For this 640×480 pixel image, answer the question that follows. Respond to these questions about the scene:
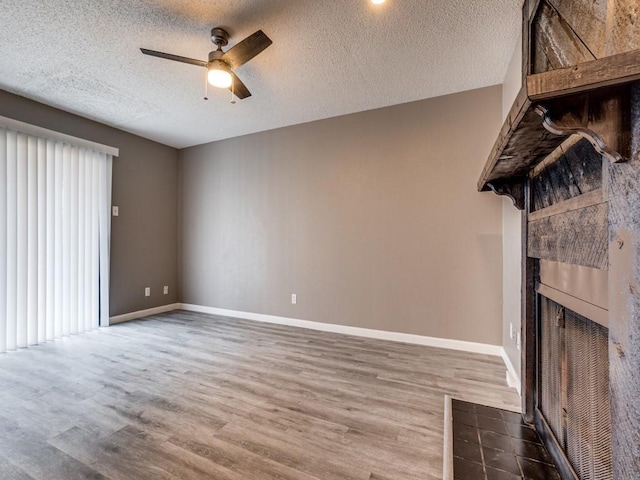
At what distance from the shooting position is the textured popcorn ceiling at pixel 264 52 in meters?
1.88

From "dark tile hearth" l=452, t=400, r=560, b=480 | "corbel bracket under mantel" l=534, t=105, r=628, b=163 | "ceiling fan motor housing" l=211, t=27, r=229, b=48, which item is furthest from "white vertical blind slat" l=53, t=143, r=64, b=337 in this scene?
"corbel bracket under mantel" l=534, t=105, r=628, b=163

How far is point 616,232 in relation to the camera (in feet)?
2.24

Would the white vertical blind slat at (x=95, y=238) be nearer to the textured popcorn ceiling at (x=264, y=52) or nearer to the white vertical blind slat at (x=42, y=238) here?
the white vertical blind slat at (x=42, y=238)

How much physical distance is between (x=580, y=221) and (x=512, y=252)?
1.62 m

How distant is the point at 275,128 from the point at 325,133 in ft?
2.55

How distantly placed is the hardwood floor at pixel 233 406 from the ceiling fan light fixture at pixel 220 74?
2.32 m

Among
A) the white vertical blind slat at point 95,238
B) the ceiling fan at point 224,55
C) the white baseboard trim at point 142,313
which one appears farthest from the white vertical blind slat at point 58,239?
the ceiling fan at point 224,55

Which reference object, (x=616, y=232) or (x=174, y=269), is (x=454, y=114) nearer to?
(x=616, y=232)

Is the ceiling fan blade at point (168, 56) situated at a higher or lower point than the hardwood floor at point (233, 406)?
higher

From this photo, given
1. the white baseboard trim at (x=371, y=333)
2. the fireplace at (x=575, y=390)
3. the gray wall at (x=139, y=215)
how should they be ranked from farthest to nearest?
the gray wall at (x=139, y=215)
the white baseboard trim at (x=371, y=333)
the fireplace at (x=575, y=390)

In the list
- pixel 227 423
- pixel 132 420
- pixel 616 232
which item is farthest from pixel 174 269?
pixel 616 232

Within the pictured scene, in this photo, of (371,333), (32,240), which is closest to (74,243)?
(32,240)

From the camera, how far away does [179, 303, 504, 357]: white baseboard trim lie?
2818 mm

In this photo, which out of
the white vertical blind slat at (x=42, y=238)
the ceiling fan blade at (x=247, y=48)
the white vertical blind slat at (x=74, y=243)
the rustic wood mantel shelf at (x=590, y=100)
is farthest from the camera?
the white vertical blind slat at (x=74, y=243)
